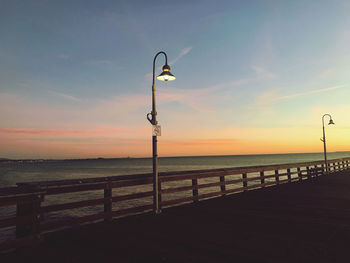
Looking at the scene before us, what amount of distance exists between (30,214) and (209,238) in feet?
13.5

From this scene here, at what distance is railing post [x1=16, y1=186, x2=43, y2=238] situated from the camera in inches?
218

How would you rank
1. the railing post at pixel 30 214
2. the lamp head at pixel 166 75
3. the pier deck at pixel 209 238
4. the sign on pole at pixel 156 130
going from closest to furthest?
1. the pier deck at pixel 209 238
2. the railing post at pixel 30 214
3. the lamp head at pixel 166 75
4. the sign on pole at pixel 156 130

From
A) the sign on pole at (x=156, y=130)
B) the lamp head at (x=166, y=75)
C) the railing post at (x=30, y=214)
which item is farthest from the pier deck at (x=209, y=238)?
the lamp head at (x=166, y=75)

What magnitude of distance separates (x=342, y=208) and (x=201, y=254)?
23.3 feet

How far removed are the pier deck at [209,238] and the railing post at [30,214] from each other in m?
0.39

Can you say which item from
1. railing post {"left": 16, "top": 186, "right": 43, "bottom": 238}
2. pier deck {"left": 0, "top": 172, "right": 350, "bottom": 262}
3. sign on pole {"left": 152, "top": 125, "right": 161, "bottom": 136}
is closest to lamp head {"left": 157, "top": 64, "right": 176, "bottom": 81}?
sign on pole {"left": 152, "top": 125, "right": 161, "bottom": 136}

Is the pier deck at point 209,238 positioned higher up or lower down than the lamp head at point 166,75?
lower down

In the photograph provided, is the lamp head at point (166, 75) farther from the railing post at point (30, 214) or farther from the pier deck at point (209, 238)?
the railing post at point (30, 214)

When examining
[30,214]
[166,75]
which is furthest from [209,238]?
[166,75]

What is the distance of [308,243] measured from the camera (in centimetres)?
533

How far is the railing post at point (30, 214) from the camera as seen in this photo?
18.1ft

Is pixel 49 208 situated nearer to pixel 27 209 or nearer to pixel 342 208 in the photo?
pixel 27 209

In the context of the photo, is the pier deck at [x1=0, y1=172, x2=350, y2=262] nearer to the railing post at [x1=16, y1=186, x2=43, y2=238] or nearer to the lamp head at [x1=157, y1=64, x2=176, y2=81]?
the railing post at [x1=16, y1=186, x2=43, y2=238]

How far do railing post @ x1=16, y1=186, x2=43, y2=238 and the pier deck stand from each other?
1.27 feet
